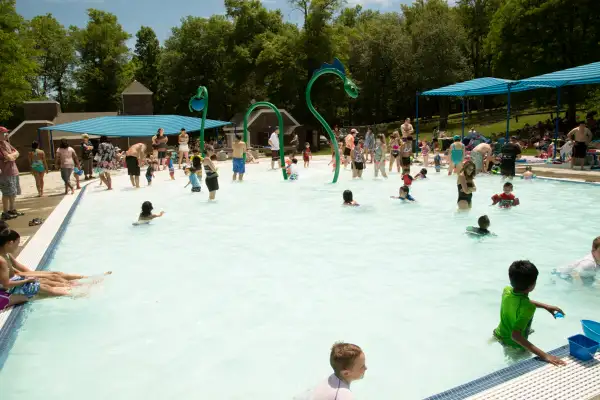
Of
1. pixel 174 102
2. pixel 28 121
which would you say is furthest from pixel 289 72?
pixel 28 121

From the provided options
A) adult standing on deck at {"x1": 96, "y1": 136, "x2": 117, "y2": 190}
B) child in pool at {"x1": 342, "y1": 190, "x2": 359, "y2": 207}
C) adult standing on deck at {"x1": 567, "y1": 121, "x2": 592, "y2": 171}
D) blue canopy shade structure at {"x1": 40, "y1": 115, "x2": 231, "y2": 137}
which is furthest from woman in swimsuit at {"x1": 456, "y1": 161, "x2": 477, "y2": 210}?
blue canopy shade structure at {"x1": 40, "y1": 115, "x2": 231, "y2": 137}

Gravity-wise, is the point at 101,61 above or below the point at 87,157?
above

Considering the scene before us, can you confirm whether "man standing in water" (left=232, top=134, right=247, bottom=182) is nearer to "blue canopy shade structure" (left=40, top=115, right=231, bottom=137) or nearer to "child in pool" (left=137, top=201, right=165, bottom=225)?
"child in pool" (left=137, top=201, right=165, bottom=225)

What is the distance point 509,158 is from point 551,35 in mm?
19144

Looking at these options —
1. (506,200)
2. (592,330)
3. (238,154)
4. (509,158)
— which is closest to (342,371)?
(592,330)

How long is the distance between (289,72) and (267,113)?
462 cm

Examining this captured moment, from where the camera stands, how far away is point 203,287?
669 centimetres

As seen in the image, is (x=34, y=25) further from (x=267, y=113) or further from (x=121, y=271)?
(x=121, y=271)

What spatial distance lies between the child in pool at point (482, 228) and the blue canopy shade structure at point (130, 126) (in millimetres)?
16200

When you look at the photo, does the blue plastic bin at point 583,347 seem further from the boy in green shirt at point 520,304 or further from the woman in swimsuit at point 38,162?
the woman in swimsuit at point 38,162

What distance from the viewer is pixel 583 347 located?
380cm

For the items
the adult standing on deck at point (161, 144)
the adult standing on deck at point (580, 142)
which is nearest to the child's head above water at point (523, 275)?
the adult standing on deck at point (580, 142)

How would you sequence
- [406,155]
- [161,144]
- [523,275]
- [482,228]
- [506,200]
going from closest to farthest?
[523,275] → [482,228] → [506,200] → [406,155] → [161,144]

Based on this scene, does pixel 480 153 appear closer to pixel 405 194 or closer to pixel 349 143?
pixel 349 143
